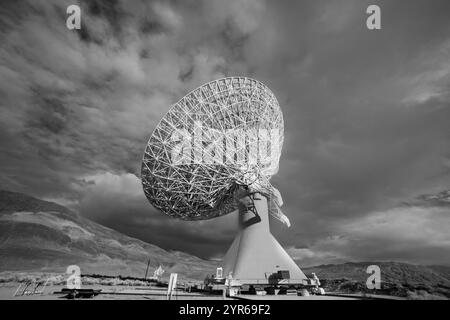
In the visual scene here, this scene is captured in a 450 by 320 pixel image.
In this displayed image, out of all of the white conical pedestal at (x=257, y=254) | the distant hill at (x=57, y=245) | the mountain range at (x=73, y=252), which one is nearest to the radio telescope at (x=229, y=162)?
the white conical pedestal at (x=257, y=254)

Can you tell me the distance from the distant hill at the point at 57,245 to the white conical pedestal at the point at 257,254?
79.8 m

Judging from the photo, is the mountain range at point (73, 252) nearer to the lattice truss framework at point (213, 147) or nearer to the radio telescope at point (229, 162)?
the radio telescope at point (229, 162)

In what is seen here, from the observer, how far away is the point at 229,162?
1271 inches

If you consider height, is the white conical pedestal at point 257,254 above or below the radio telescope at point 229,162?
below

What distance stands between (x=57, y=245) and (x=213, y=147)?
131 metres

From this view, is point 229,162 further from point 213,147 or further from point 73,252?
point 73,252

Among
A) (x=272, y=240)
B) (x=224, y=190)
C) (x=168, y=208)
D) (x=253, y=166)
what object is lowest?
(x=272, y=240)

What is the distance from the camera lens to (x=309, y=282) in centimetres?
2803

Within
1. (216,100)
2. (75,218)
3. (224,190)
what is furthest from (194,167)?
(75,218)

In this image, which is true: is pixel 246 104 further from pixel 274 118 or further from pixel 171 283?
pixel 171 283

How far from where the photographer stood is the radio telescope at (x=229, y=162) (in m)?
30.3

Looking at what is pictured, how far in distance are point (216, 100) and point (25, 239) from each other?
133m

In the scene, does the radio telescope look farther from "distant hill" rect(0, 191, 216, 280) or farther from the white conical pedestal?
"distant hill" rect(0, 191, 216, 280)
